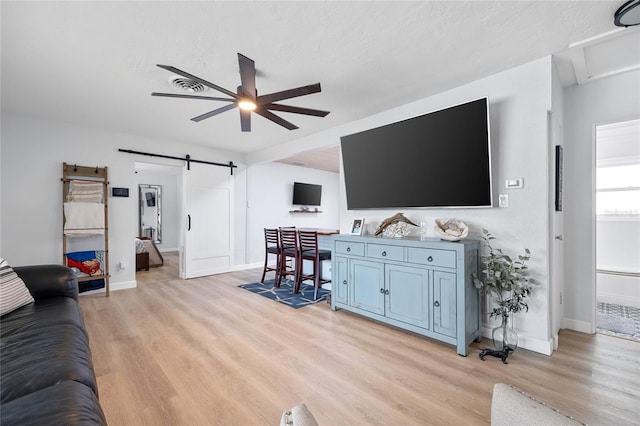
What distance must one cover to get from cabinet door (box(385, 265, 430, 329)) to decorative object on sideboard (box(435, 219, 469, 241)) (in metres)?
0.38

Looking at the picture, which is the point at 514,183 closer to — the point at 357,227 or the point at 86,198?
the point at 357,227

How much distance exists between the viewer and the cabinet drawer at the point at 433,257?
2.42 m

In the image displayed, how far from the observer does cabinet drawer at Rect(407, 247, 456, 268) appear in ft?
7.94

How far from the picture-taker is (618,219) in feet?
13.3

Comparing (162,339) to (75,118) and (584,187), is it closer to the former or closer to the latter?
(75,118)

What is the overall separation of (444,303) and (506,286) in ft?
1.66

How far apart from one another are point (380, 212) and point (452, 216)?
2.91ft

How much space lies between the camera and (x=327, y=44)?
2199mm

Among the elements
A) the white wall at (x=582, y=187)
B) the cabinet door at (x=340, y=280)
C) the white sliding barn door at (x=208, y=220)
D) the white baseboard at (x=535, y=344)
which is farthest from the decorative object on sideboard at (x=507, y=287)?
the white sliding barn door at (x=208, y=220)

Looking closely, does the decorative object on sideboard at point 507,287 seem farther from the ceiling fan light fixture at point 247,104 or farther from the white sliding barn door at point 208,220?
the white sliding barn door at point 208,220

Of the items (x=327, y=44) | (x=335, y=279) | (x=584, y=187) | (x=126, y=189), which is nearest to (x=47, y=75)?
(x=126, y=189)

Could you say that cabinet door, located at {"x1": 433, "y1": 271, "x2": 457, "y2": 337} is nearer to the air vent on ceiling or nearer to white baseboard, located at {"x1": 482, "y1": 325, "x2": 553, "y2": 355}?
white baseboard, located at {"x1": 482, "y1": 325, "x2": 553, "y2": 355}

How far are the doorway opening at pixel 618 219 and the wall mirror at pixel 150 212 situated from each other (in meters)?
9.82

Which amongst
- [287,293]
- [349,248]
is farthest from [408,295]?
[287,293]
